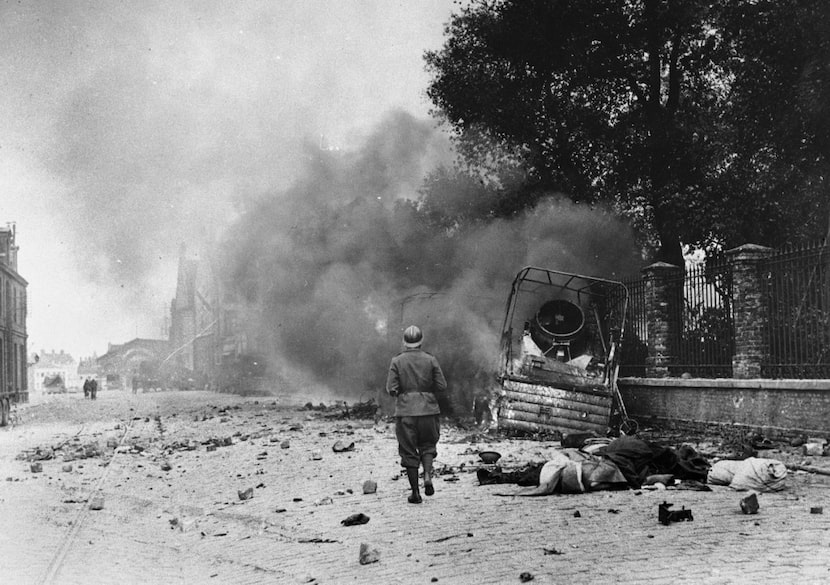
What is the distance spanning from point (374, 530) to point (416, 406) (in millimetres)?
1541

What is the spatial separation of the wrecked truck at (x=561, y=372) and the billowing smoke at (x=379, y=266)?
237cm

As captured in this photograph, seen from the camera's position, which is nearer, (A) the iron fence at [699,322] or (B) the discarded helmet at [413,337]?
(B) the discarded helmet at [413,337]

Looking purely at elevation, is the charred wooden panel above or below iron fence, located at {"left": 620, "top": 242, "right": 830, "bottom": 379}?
below

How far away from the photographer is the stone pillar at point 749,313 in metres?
12.1

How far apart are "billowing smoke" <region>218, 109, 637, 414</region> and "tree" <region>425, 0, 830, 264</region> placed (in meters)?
1.28

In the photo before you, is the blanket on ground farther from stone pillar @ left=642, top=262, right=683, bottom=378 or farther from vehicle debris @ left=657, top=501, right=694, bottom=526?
stone pillar @ left=642, top=262, right=683, bottom=378

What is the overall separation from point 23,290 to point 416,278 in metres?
32.6

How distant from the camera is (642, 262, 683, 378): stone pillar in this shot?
1437 cm

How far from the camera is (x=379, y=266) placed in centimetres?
2508

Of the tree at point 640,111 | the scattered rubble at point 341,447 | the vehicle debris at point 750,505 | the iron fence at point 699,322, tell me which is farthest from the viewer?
the tree at point 640,111

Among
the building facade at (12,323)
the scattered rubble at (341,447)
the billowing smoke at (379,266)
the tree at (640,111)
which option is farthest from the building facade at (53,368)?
the scattered rubble at (341,447)

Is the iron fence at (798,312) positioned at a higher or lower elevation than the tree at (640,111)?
lower

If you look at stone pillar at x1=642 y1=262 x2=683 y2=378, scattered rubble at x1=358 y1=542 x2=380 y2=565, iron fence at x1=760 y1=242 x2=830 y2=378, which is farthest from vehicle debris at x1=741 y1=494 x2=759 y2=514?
stone pillar at x1=642 y1=262 x2=683 y2=378

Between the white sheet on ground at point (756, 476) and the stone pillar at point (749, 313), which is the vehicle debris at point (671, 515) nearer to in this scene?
the white sheet on ground at point (756, 476)
